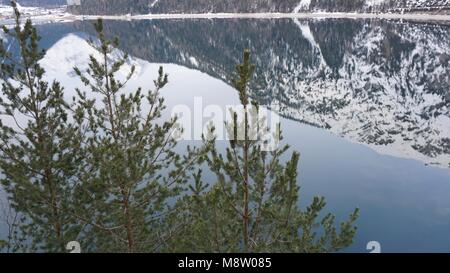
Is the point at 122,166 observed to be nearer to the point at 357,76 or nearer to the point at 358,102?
the point at 358,102

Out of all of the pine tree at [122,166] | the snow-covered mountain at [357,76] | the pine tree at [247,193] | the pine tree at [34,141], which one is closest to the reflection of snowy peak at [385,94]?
the snow-covered mountain at [357,76]

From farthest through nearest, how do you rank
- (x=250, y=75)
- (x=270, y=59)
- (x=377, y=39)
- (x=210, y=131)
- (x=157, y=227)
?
1. (x=377, y=39)
2. (x=270, y=59)
3. (x=157, y=227)
4. (x=210, y=131)
5. (x=250, y=75)

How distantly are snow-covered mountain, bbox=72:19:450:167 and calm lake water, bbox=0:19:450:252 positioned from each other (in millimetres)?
317

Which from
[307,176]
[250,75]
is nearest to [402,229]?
[307,176]

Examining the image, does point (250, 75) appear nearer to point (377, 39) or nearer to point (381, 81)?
point (381, 81)

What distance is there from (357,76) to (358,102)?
2217cm

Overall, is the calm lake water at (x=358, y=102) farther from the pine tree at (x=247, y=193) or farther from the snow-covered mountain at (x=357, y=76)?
the pine tree at (x=247, y=193)

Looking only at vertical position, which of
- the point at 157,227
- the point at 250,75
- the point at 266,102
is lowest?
the point at 266,102

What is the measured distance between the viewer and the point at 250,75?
10734 mm

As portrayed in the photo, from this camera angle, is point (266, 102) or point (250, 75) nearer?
point (250, 75)

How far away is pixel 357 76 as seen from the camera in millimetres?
120938
